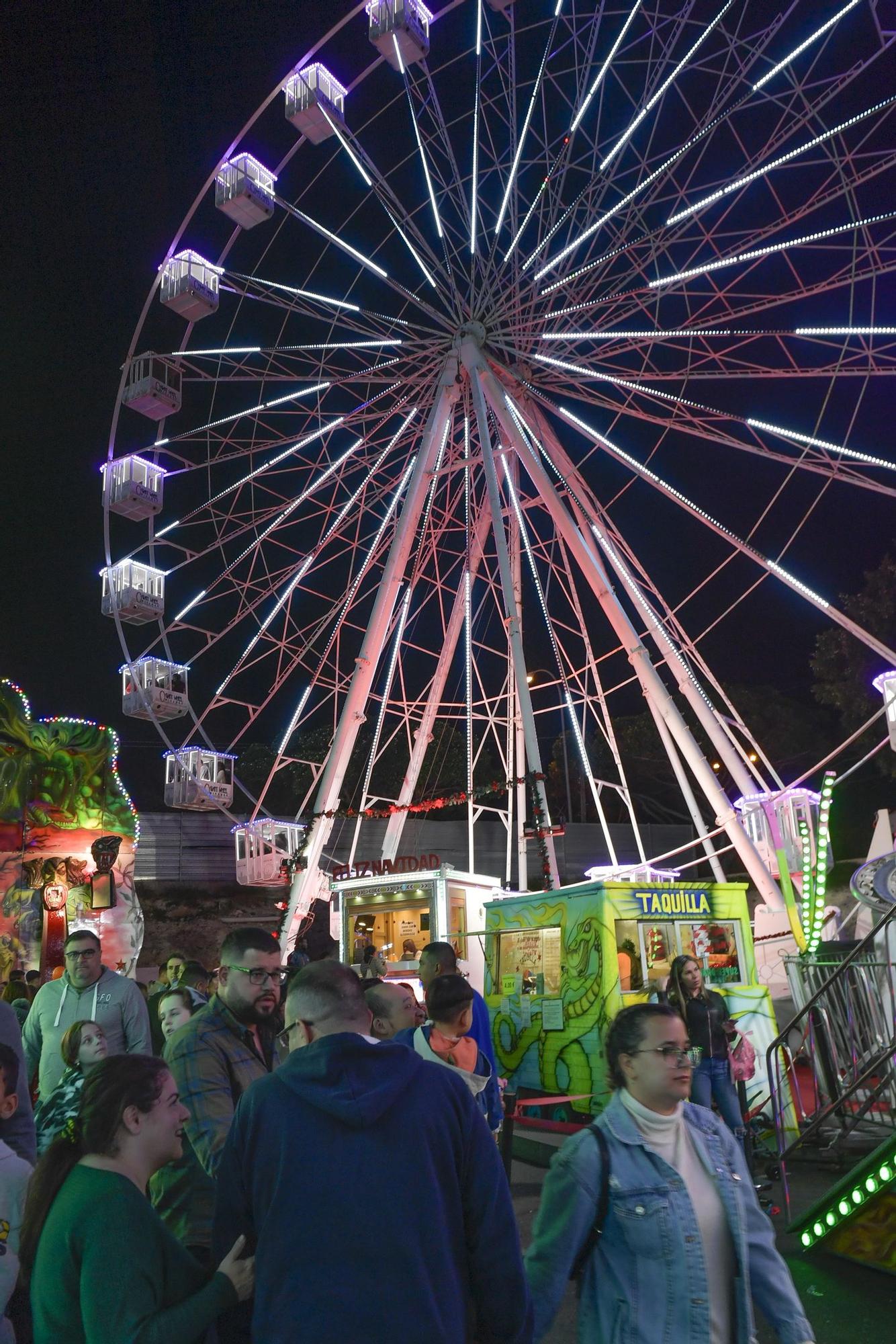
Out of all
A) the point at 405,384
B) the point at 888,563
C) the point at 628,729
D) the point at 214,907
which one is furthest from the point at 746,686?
the point at 405,384

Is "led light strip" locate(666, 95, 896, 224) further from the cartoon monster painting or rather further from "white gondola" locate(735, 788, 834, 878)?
the cartoon monster painting

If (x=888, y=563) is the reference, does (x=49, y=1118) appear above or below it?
below

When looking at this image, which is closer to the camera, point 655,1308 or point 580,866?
point 655,1308

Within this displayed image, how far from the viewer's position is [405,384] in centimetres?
1714

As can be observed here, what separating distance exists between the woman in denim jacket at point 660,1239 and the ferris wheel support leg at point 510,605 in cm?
969

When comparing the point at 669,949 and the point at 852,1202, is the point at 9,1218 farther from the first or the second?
the point at 669,949

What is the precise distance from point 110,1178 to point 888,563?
30.6 metres

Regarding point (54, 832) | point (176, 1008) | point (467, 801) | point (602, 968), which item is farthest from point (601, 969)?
point (54, 832)

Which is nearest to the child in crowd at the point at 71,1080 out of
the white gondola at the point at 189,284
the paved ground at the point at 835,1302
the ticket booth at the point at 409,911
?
the paved ground at the point at 835,1302

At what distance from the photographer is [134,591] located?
17.3m

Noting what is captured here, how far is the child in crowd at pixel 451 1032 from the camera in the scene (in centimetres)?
486

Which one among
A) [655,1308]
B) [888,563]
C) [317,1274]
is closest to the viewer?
[317,1274]

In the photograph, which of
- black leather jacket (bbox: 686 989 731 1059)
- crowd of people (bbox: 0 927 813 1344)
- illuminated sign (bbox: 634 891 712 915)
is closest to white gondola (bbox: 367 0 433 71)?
illuminated sign (bbox: 634 891 712 915)

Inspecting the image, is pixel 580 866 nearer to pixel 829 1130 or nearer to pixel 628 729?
pixel 628 729
